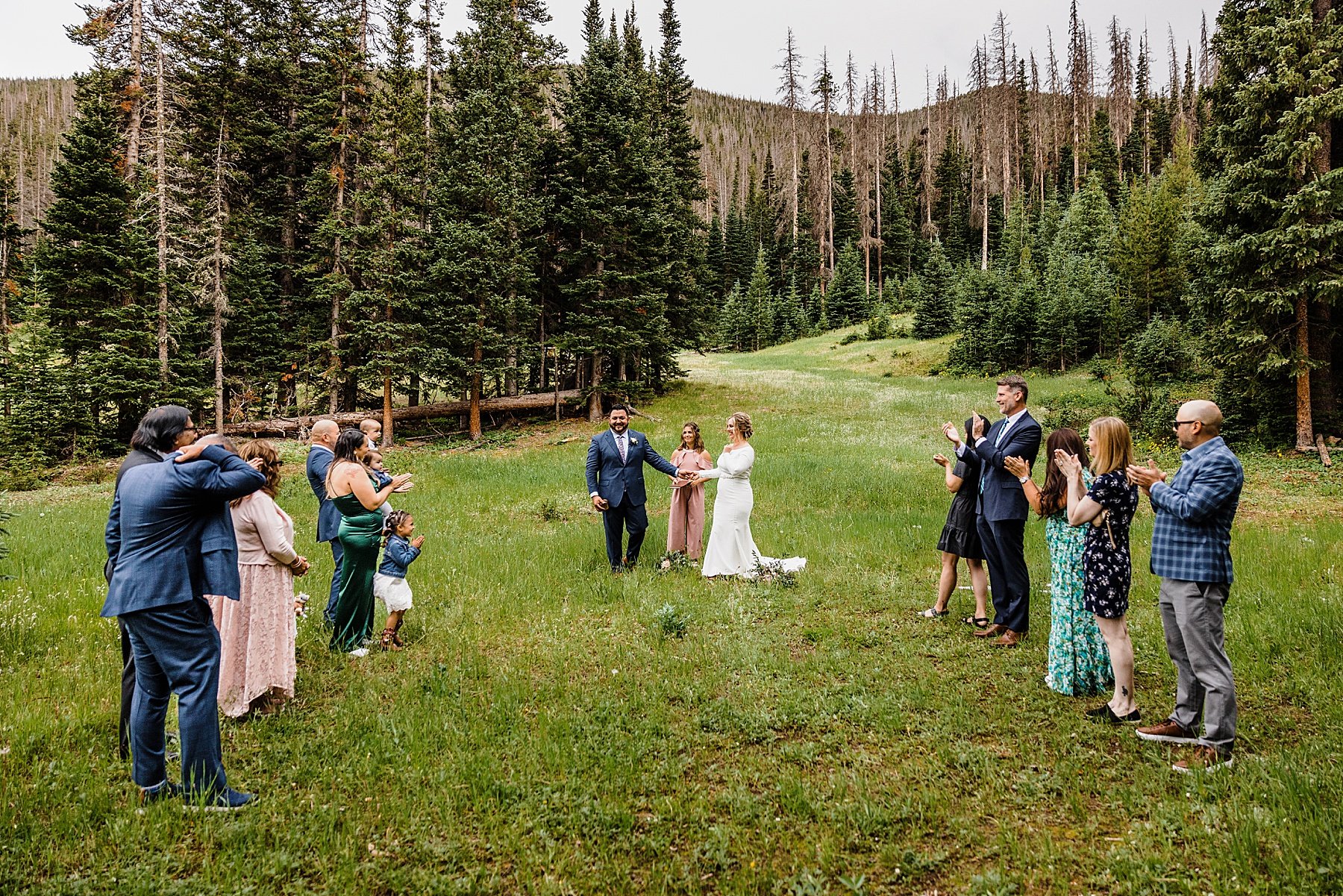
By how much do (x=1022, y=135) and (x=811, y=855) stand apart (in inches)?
3407

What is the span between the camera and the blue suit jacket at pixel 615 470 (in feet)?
31.1

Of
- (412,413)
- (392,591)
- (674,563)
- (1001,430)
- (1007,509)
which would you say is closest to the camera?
(392,591)

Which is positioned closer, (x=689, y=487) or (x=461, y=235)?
(x=689, y=487)

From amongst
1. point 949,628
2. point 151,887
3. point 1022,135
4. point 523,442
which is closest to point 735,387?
point 523,442

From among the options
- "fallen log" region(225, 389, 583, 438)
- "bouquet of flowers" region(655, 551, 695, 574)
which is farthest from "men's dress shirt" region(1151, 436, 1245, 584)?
"fallen log" region(225, 389, 583, 438)

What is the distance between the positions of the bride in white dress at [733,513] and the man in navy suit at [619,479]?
894mm

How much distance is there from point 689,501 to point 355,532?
205 inches

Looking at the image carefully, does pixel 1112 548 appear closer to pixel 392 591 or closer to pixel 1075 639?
pixel 1075 639

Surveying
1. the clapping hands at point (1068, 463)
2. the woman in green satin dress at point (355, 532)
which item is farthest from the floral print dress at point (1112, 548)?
the woman in green satin dress at point (355, 532)

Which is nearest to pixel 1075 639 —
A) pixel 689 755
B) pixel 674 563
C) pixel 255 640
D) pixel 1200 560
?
pixel 1200 560

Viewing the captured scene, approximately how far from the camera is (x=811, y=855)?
3688 millimetres

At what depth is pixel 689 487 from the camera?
10.1 m

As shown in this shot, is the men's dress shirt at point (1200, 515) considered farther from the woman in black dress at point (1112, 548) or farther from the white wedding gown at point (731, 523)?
the white wedding gown at point (731, 523)

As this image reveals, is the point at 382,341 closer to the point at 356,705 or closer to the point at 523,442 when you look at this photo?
the point at 523,442
